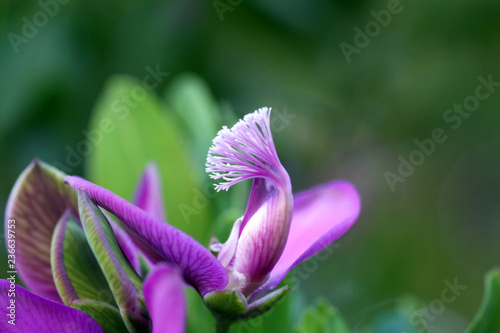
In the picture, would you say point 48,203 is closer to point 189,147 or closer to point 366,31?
point 189,147

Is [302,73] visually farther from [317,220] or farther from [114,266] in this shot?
[114,266]

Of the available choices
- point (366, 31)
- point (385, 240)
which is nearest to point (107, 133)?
point (366, 31)

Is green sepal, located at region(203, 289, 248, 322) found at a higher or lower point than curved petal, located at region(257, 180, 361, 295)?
lower

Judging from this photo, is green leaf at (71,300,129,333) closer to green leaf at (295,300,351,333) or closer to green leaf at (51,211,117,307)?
green leaf at (51,211,117,307)

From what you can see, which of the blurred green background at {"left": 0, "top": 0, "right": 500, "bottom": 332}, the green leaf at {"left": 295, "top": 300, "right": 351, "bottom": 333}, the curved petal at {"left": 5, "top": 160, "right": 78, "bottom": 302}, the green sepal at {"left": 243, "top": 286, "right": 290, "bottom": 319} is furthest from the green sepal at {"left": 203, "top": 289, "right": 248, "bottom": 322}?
the blurred green background at {"left": 0, "top": 0, "right": 500, "bottom": 332}

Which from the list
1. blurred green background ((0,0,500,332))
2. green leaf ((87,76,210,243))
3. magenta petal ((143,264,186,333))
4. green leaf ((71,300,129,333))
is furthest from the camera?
blurred green background ((0,0,500,332))

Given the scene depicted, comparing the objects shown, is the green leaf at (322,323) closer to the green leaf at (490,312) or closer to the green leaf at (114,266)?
the green leaf at (490,312)
